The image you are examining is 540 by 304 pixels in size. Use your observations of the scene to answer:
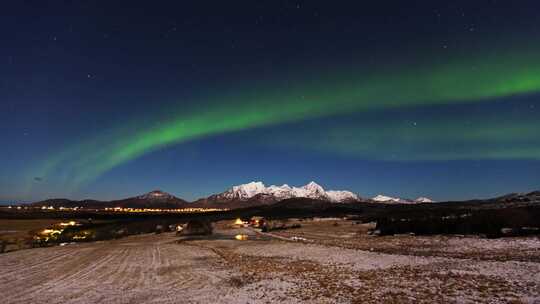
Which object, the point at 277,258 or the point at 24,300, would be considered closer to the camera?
the point at 24,300

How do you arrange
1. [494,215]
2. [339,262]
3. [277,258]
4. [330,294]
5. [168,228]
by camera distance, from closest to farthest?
[330,294]
[339,262]
[277,258]
[494,215]
[168,228]

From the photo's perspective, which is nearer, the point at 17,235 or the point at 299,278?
the point at 299,278

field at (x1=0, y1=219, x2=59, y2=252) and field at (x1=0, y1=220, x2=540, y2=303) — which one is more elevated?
field at (x1=0, y1=220, x2=540, y2=303)

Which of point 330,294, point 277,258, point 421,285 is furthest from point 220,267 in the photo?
point 421,285

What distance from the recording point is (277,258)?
3441 centimetres

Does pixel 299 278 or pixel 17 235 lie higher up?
pixel 299 278

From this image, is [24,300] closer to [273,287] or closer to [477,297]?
[273,287]

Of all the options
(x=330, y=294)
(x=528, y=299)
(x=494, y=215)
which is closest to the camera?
(x=528, y=299)

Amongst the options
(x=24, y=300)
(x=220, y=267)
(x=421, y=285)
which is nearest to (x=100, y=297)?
(x=24, y=300)

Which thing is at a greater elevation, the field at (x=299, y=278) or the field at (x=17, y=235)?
the field at (x=299, y=278)

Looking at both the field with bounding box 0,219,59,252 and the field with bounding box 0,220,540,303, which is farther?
the field with bounding box 0,219,59,252

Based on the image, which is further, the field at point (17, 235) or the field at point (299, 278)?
the field at point (17, 235)

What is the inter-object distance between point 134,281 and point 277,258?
13963 mm

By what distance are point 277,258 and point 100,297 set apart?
1770 centimetres
